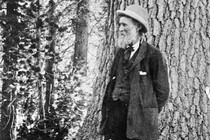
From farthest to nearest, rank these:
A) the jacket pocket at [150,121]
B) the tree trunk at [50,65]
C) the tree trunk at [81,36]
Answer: the tree trunk at [81,36] → the tree trunk at [50,65] → the jacket pocket at [150,121]

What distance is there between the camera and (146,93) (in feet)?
9.39

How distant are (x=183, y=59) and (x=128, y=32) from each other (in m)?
1.09

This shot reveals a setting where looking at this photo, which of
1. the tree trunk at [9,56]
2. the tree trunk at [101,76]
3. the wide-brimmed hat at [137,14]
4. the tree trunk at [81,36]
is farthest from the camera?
the tree trunk at [81,36]

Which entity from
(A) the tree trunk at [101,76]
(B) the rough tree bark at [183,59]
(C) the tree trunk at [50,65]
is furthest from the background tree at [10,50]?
(B) the rough tree bark at [183,59]

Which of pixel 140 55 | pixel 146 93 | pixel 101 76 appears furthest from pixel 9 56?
pixel 146 93

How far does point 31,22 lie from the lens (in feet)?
20.1

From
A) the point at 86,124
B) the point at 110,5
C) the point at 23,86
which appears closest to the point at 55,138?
the point at 23,86

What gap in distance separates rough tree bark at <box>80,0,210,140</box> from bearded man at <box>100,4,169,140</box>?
2.47ft

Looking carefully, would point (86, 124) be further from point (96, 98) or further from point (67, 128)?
point (67, 128)

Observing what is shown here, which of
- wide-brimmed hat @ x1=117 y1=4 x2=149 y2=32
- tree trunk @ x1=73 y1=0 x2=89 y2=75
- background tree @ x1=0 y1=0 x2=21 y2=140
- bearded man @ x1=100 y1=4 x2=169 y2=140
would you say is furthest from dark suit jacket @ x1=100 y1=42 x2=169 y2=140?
tree trunk @ x1=73 y1=0 x2=89 y2=75

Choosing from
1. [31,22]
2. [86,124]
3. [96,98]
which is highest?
[31,22]

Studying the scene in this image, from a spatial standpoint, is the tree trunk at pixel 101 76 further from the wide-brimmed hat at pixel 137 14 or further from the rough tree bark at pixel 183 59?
the wide-brimmed hat at pixel 137 14

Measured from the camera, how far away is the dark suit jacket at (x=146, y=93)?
2.83 m

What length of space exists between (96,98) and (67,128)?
90.7 inches
